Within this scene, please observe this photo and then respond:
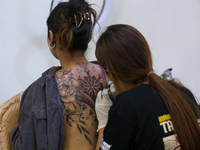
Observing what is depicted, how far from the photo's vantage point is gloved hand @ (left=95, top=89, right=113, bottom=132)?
89 centimetres

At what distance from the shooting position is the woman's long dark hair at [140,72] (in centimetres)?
62

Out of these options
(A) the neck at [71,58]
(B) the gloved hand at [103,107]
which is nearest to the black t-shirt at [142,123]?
(B) the gloved hand at [103,107]

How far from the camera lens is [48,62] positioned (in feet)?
6.11

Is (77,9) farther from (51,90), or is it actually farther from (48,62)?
(48,62)

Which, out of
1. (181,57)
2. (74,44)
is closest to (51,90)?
(74,44)

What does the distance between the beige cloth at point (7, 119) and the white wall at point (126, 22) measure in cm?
73

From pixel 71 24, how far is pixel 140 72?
1.49ft

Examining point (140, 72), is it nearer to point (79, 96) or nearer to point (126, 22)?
point (79, 96)

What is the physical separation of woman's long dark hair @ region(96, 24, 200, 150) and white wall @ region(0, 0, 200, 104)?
3.53 feet

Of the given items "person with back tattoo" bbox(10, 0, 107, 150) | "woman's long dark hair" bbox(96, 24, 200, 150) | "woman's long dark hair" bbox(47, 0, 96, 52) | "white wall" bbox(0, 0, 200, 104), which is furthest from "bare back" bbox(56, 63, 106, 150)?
"white wall" bbox(0, 0, 200, 104)

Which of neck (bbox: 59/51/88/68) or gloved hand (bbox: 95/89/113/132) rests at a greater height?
neck (bbox: 59/51/88/68)

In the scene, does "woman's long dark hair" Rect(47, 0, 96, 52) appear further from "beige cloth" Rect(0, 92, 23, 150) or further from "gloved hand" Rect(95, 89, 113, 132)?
"beige cloth" Rect(0, 92, 23, 150)

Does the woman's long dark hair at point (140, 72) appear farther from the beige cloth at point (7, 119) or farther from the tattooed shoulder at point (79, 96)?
the beige cloth at point (7, 119)

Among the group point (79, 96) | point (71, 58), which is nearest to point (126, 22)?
point (71, 58)
